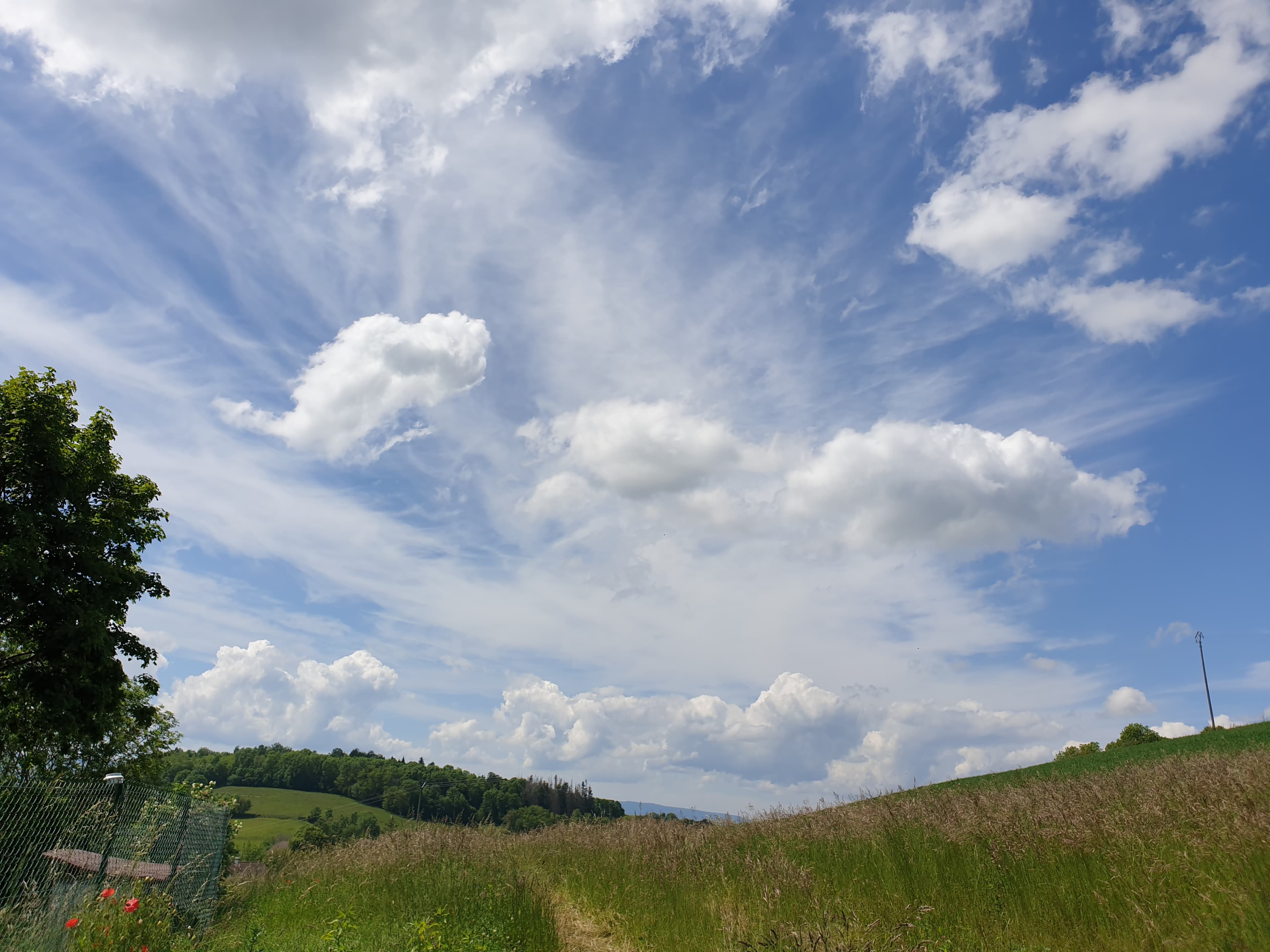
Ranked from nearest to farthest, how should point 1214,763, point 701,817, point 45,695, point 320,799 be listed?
point 1214,763 → point 701,817 → point 45,695 → point 320,799

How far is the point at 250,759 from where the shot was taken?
112 meters

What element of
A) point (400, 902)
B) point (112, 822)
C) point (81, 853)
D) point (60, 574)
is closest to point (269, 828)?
point (60, 574)

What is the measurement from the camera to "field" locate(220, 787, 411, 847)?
3009 inches

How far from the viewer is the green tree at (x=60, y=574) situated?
1861 centimetres

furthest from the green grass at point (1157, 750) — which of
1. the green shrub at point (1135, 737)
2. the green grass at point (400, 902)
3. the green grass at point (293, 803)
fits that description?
the green grass at point (293, 803)

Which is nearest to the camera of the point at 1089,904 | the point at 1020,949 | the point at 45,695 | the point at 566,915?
the point at 1020,949

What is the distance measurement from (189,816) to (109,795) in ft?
8.83

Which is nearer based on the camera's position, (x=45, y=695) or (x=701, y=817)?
(x=701, y=817)

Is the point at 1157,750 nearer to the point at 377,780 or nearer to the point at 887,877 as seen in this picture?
the point at 887,877

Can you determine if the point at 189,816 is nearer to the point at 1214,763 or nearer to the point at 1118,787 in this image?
the point at 1118,787

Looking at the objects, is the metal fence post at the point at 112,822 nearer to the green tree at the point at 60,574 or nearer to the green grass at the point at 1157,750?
the green tree at the point at 60,574

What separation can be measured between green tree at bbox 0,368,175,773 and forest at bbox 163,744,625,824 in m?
5.02

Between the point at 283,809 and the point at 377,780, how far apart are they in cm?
1169

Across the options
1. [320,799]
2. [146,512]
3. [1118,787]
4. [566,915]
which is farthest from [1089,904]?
[320,799]
